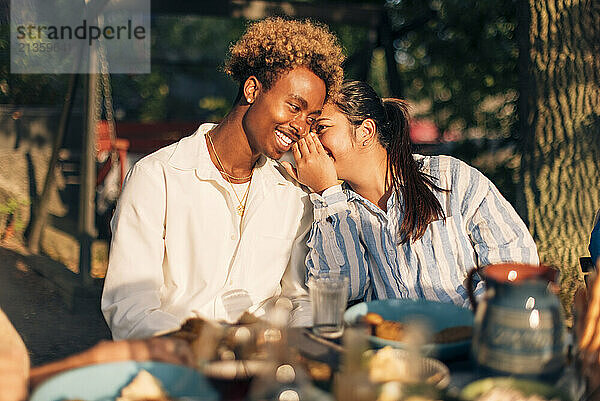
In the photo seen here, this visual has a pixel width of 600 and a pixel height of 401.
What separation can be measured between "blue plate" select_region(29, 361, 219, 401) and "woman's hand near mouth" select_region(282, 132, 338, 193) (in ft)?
4.65

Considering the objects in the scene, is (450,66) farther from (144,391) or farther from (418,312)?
(144,391)

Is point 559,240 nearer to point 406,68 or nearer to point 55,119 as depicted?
point 406,68

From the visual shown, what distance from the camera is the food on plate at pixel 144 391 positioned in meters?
1.31

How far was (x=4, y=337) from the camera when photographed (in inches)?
60.0

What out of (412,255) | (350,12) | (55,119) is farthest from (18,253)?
(412,255)

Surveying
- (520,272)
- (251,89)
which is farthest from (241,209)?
(520,272)

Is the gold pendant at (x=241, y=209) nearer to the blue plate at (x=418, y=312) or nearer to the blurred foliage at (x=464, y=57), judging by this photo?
the blue plate at (x=418, y=312)

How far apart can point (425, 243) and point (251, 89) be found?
974 millimetres

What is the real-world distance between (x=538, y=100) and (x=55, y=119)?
5.31m

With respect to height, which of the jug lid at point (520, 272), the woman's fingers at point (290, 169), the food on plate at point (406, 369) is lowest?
the food on plate at point (406, 369)

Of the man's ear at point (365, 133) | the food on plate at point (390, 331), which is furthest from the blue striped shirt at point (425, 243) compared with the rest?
the food on plate at point (390, 331)

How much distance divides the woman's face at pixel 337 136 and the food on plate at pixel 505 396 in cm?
168

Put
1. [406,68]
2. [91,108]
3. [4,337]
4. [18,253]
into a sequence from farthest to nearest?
[406,68] < [18,253] < [91,108] < [4,337]

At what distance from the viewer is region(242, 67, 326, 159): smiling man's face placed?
2.54m
